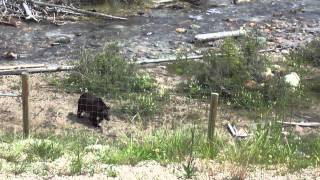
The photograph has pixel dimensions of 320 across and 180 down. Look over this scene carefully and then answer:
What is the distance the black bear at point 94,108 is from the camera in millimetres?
8609

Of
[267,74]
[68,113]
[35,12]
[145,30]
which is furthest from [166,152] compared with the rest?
[35,12]

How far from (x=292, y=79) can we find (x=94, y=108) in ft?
12.9

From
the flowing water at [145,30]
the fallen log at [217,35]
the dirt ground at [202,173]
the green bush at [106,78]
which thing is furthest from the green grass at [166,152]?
the fallen log at [217,35]

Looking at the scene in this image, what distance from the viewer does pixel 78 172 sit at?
504 cm

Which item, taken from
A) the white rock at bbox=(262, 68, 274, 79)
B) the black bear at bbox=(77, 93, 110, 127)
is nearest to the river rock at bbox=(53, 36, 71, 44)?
the black bear at bbox=(77, 93, 110, 127)

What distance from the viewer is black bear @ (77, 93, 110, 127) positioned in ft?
28.2

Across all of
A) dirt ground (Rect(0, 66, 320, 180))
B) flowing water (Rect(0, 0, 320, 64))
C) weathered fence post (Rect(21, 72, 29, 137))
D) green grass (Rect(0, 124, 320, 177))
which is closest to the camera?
green grass (Rect(0, 124, 320, 177))

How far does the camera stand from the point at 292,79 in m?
10.5

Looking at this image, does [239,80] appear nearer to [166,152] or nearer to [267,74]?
[267,74]

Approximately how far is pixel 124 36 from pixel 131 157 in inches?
322

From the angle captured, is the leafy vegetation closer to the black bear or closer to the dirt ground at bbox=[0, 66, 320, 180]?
the dirt ground at bbox=[0, 66, 320, 180]

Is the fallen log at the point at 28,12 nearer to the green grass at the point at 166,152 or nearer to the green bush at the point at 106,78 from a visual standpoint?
the green bush at the point at 106,78

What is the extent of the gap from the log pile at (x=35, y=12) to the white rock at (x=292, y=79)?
5.60 meters

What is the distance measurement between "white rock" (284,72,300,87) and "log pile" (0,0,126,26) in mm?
5603
